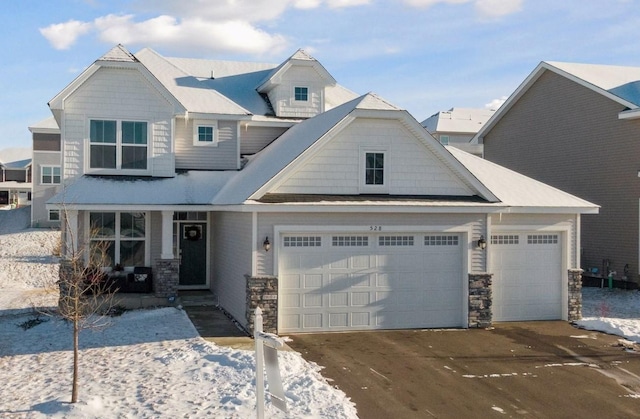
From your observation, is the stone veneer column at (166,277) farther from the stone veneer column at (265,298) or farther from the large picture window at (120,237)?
the stone veneer column at (265,298)

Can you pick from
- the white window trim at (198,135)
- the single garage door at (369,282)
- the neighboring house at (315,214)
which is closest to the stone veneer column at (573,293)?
the neighboring house at (315,214)

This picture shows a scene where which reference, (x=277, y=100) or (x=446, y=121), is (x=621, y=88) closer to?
(x=277, y=100)

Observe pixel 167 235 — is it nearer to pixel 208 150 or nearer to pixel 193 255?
pixel 193 255

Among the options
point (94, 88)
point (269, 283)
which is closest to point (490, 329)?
point (269, 283)

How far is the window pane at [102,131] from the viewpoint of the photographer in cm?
1819

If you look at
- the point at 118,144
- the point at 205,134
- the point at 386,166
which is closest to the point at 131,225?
the point at 118,144

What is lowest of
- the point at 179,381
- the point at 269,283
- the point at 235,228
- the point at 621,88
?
the point at 179,381

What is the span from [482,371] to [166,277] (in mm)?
9252

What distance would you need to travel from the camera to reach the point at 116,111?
719 inches

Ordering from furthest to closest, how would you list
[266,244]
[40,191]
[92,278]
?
[40,191] → [92,278] → [266,244]

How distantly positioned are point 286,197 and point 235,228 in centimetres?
249

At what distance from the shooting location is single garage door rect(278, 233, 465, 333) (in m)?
13.9

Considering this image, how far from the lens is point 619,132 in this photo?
2138 cm

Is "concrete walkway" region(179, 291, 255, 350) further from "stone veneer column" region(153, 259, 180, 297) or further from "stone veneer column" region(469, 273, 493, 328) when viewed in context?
"stone veneer column" region(469, 273, 493, 328)
